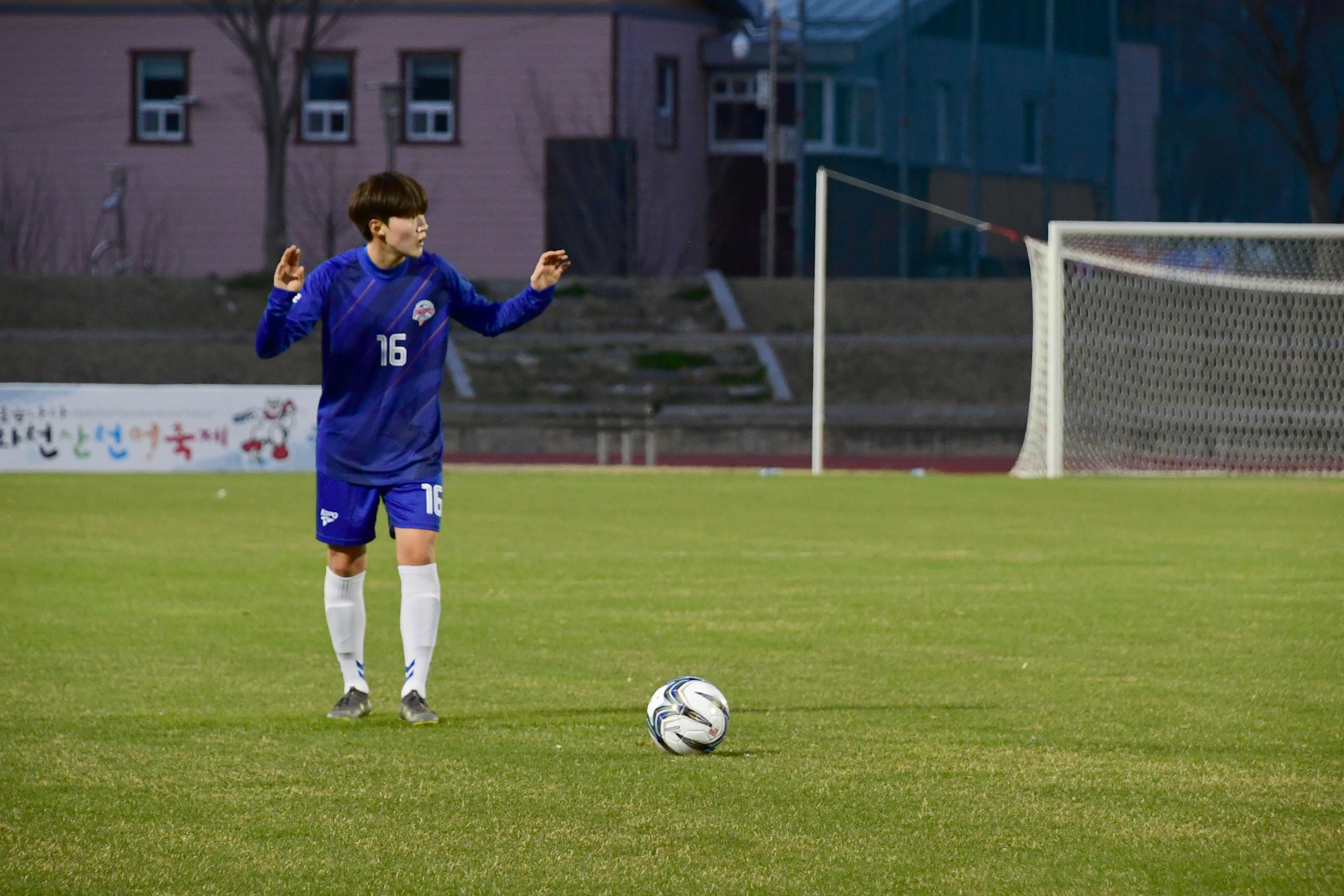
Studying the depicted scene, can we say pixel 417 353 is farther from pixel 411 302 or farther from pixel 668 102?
pixel 668 102

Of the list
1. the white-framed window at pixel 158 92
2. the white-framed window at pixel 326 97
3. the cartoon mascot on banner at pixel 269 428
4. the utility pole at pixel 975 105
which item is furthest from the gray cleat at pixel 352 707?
the white-framed window at pixel 158 92

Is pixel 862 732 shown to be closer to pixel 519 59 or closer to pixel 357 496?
pixel 357 496

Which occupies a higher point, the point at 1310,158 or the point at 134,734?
the point at 1310,158

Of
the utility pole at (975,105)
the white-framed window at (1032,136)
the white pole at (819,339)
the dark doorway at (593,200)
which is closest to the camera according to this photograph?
the white pole at (819,339)

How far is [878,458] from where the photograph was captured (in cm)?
2802

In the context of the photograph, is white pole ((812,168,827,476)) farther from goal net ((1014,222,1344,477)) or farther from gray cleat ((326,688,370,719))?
gray cleat ((326,688,370,719))

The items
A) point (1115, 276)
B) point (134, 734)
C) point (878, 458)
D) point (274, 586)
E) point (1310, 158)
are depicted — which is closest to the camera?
point (134, 734)

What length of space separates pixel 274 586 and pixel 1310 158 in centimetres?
2906

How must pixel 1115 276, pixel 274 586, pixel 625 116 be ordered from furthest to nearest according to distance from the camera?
pixel 625 116, pixel 1115 276, pixel 274 586

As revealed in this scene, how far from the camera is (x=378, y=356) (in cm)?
718

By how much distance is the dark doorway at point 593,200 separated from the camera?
39.3 m

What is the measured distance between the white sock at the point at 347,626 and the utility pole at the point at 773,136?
1080 inches

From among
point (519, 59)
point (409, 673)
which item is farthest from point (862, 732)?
point (519, 59)

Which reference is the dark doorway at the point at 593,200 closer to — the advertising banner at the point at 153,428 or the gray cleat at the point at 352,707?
the advertising banner at the point at 153,428
